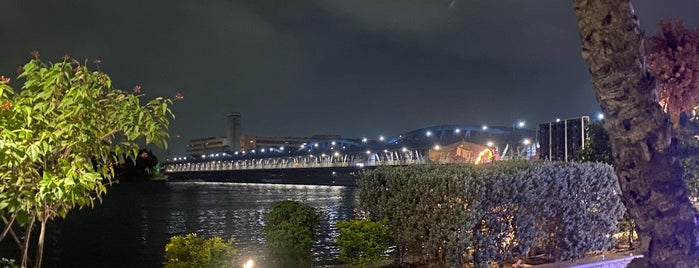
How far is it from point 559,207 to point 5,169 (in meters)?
6.45

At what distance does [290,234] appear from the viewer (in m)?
8.04

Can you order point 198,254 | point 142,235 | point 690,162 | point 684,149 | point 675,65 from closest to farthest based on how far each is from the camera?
point 198,254
point 690,162
point 684,149
point 675,65
point 142,235

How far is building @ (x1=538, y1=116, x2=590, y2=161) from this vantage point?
1463cm

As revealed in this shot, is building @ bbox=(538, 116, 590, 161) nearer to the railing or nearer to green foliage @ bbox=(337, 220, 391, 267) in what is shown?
green foliage @ bbox=(337, 220, 391, 267)

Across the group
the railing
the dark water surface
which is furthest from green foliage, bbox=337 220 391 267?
the railing

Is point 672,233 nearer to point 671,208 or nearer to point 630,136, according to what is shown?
point 671,208

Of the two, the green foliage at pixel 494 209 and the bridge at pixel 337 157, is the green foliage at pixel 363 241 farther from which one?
the bridge at pixel 337 157

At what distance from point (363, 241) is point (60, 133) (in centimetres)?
438

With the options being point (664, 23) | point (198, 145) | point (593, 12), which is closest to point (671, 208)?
point (593, 12)

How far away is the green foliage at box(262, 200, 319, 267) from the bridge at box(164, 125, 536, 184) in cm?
5643

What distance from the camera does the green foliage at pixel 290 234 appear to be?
8.05 m

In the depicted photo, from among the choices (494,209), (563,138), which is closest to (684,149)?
(563,138)

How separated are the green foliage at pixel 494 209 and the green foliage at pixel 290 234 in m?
0.85

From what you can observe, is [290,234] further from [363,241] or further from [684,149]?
[684,149]
